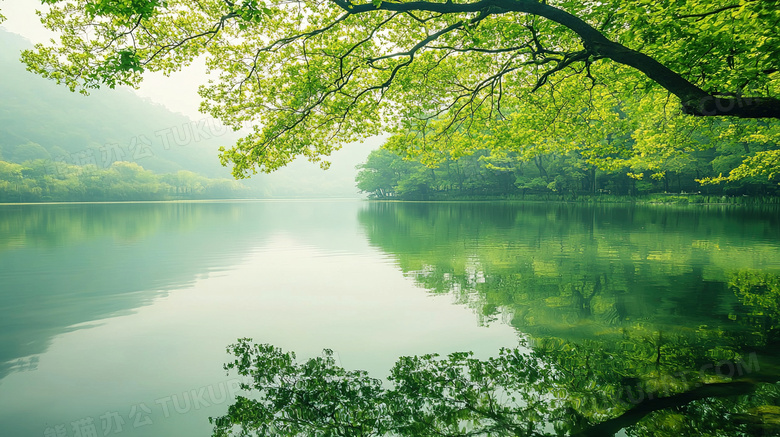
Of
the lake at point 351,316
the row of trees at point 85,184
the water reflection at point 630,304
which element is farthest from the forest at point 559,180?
the row of trees at point 85,184

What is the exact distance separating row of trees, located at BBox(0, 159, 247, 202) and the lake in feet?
362

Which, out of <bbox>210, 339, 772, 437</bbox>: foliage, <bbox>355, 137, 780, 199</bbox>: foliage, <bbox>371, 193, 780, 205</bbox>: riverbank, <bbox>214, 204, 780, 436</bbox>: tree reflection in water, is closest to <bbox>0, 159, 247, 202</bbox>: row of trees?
<bbox>355, 137, 780, 199</bbox>: foliage

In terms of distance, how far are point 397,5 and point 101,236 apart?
23439 millimetres

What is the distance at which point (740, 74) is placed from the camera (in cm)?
943

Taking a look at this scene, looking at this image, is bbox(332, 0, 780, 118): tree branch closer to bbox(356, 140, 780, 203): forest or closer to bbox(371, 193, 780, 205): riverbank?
bbox(356, 140, 780, 203): forest

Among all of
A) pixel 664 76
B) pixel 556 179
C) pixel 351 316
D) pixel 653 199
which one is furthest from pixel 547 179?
pixel 351 316

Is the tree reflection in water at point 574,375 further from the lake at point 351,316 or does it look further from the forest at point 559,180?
the forest at point 559,180

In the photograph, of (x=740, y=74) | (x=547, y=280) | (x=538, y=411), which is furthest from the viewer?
(x=547, y=280)

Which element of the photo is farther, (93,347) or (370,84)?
(370,84)

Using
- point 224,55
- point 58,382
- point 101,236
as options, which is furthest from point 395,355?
point 101,236

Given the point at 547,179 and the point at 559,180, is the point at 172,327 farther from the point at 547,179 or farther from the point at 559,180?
the point at 547,179

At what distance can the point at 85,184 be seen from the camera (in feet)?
386

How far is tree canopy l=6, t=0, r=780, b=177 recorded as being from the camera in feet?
27.9

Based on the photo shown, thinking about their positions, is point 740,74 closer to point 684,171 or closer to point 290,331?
point 290,331
